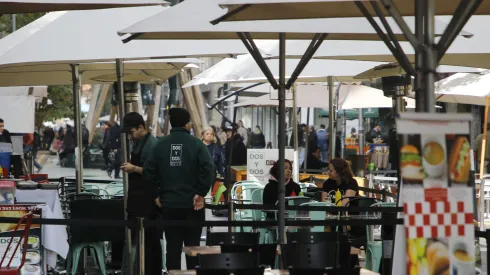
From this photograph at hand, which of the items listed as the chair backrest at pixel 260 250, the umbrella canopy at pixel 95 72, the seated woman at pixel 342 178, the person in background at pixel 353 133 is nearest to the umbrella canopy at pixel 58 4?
the chair backrest at pixel 260 250

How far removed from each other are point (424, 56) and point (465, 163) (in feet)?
3.34

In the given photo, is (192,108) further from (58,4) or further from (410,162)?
(410,162)

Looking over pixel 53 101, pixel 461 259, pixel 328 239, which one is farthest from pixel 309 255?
pixel 53 101

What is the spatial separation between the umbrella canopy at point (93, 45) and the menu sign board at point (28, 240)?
60.4 inches

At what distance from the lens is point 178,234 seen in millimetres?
11898

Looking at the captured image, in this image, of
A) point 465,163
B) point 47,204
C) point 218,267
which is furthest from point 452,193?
point 47,204

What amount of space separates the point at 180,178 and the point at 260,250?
106 inches

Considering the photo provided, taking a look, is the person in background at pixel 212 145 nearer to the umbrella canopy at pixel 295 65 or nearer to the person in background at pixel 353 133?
the umbrella canopy at pixel 295 65

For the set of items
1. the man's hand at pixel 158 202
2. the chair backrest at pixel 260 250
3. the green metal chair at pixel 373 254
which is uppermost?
the man's hand at pixel 158 202

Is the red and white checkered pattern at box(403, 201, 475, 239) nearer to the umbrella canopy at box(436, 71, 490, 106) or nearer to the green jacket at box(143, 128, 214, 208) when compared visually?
the green jacket at box(143, 128, 214, 208)

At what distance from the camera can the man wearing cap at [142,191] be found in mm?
12367

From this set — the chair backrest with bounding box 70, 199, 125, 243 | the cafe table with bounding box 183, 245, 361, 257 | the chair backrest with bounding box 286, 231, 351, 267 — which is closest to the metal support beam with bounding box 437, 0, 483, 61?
the chair backrest with bounding box 286, 231, 351, 267

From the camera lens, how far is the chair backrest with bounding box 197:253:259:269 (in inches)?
323

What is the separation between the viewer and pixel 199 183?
12.0 meters
